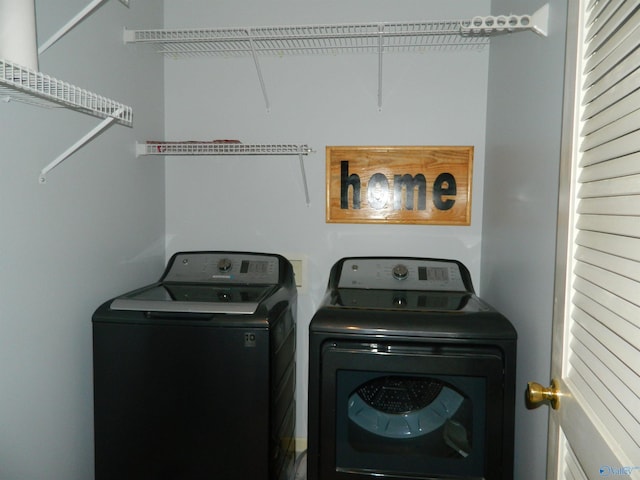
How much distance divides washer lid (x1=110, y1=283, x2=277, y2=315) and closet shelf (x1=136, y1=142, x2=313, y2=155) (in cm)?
58

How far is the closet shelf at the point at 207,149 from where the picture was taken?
1.88m

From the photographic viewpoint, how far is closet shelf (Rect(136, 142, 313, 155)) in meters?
1.88

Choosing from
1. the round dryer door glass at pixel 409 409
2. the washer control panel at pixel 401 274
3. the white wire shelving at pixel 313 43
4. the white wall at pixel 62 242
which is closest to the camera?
the white wall at pixel 62 242

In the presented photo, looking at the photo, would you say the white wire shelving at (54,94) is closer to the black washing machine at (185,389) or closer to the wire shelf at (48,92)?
the wire shelf at (48,92)

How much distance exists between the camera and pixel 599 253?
0.77 meters

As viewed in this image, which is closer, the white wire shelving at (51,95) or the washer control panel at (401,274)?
the white wire shelving at (51,95)

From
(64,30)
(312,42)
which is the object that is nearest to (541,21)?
(312,42)

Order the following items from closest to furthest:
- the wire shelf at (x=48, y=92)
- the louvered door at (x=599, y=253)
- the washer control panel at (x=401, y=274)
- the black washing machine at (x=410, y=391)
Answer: the louvered door at (x=599, y=253)
the wire shelf at (x=48, y=92)
the black washing machine at (x=410, y=391)
the washer control panel at (x=401, y=274)

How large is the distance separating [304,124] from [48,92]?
1301 mm

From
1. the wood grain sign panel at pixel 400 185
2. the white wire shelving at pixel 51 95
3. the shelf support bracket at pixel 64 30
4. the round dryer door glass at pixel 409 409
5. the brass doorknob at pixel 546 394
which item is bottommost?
the round dryer door glass at pixel 409 409

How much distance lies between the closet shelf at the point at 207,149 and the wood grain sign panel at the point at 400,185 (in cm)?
29

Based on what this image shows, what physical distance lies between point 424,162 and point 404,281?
0.60 m

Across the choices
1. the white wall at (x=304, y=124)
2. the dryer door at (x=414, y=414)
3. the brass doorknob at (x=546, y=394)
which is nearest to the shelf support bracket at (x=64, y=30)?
the white wall at (x=304, y=124)

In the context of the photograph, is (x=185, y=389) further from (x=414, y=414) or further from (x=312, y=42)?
(x=312, y=42)
